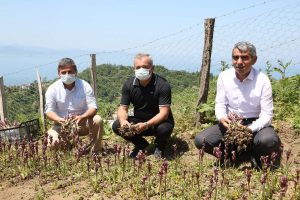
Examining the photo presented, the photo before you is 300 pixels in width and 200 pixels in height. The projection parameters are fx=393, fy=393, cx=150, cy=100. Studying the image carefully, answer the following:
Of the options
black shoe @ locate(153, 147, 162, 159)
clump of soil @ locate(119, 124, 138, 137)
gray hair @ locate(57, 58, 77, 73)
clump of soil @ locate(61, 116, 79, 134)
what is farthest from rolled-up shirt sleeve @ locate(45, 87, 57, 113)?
black shoe @ locate(153, 147, 162, 159)

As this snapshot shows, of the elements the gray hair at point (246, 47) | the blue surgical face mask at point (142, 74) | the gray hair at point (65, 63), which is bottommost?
the blue surgical face mask at point (142, 74)

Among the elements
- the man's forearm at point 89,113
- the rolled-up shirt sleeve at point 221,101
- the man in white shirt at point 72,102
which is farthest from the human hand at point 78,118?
the rolled-up shirt sleeve at point 221,101

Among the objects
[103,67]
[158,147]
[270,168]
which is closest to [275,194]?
[270,168]

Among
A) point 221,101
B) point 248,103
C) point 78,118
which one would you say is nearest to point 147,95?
point 78,118

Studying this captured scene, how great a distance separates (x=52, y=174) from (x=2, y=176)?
0.91 metres

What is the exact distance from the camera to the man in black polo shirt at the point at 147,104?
20.6 ft

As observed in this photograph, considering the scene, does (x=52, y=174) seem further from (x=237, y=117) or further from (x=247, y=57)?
(x=247, y=57)

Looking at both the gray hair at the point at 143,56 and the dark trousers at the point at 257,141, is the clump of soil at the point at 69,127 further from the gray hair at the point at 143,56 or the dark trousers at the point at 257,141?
the dark trousers at the point at 257,141

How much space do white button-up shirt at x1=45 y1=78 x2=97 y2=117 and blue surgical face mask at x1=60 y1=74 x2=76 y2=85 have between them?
0.17 m

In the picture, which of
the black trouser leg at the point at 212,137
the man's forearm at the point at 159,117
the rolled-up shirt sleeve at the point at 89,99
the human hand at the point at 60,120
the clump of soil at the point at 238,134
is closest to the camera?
the clump of soil at the point at 238,134

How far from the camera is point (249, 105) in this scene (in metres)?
→ 5.53

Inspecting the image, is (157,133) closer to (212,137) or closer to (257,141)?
(212,137)

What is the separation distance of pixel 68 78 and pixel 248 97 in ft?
10.1

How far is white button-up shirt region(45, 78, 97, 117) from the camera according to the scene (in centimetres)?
691
